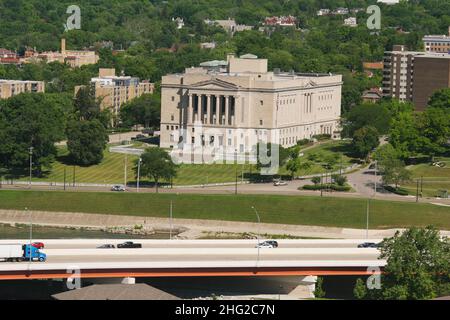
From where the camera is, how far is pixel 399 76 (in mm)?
144750

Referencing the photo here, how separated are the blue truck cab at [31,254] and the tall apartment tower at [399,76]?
8842 cm

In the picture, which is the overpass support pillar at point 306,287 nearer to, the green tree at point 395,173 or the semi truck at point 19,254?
the semi truck at point 19,254

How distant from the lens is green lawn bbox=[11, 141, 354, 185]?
95.8 meters

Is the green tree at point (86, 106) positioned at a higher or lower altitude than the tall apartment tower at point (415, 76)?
lower

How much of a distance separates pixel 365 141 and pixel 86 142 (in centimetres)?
1898

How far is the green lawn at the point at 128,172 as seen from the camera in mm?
95812

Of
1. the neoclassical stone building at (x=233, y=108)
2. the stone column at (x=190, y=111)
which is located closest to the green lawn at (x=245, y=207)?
the neoclassical stone building at (x=233, y=108)

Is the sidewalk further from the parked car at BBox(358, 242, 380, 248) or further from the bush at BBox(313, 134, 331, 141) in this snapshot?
the bush at BBox(313, 134, 331, 141)

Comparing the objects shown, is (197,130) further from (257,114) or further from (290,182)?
(290,182)

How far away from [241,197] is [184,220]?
386 centimetres

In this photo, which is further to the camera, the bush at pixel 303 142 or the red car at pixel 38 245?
the bush at pixel 303 142

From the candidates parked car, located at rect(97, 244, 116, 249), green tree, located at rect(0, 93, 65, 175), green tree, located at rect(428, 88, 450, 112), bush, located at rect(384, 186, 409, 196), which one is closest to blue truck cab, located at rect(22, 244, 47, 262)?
parked car, located at rect(97, 244, 116, 249)

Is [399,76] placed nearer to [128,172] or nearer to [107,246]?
A: [128,172]
